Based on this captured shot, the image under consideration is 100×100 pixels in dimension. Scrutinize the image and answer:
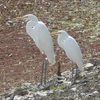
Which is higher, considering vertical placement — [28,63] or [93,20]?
[93,20]

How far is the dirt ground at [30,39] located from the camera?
13.8 m

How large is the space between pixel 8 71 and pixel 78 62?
422 cm

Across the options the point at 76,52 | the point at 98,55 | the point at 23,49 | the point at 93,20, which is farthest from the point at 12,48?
the point at 76,52

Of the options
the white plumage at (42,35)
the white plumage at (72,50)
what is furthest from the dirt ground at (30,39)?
the white plumage at (72,50)

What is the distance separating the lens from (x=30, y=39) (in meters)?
17.0

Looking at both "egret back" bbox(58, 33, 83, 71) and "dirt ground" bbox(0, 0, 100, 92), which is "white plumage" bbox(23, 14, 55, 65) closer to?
"egret back" bbox(58, 33, 83, 71)

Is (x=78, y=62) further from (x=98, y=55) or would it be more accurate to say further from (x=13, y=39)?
(x=13, y=39)

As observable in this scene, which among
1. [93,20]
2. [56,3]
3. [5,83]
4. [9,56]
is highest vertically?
[56,3]

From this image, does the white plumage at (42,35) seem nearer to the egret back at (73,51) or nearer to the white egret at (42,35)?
the white egret at (42,35)

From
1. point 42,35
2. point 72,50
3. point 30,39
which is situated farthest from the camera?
point 30,39

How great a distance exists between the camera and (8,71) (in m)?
13.9

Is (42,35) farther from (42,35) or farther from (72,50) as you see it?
(72,50)

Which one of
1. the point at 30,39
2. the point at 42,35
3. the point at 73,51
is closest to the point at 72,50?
the point at 73,51

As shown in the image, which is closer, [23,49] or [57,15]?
[23,49]
